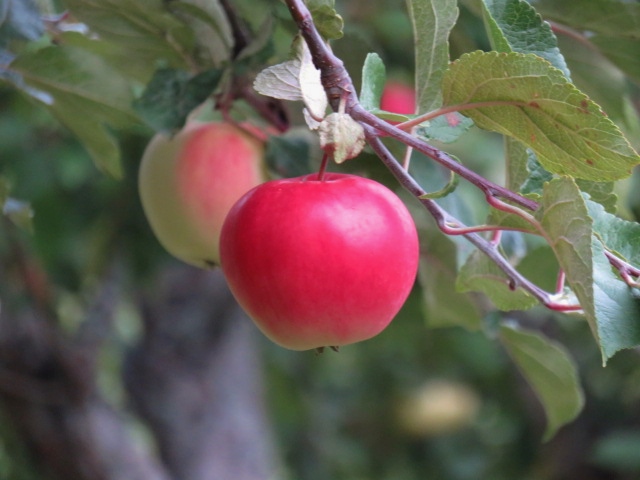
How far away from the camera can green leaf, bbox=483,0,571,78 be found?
1.77ft

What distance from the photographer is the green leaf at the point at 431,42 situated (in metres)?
0.54

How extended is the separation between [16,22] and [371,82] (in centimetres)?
34

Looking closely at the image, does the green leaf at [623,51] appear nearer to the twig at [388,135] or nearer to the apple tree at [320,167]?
the apple tree at [320,167]

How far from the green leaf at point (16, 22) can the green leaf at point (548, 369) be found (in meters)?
0.48

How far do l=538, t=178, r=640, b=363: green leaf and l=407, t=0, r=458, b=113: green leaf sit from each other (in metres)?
0.12

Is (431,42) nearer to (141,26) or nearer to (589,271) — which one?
(589,271)

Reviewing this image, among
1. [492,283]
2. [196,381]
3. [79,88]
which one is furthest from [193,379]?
[492,283]

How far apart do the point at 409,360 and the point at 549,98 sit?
2594mm

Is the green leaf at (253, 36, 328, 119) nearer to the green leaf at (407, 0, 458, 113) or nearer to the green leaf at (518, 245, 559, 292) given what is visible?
the green leaf at (407, 0, 458, 113)

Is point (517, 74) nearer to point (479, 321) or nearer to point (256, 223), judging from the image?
point (256, 223)

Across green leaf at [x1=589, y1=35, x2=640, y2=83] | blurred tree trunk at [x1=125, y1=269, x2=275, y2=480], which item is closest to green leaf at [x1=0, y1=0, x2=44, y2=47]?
green leaf at [x1=589, y1=35, x2=640, y2=83]

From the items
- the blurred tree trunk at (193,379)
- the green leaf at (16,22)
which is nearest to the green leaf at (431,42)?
the green leaf at (16,22)

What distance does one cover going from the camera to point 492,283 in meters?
0.61

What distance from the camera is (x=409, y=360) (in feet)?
9.84
